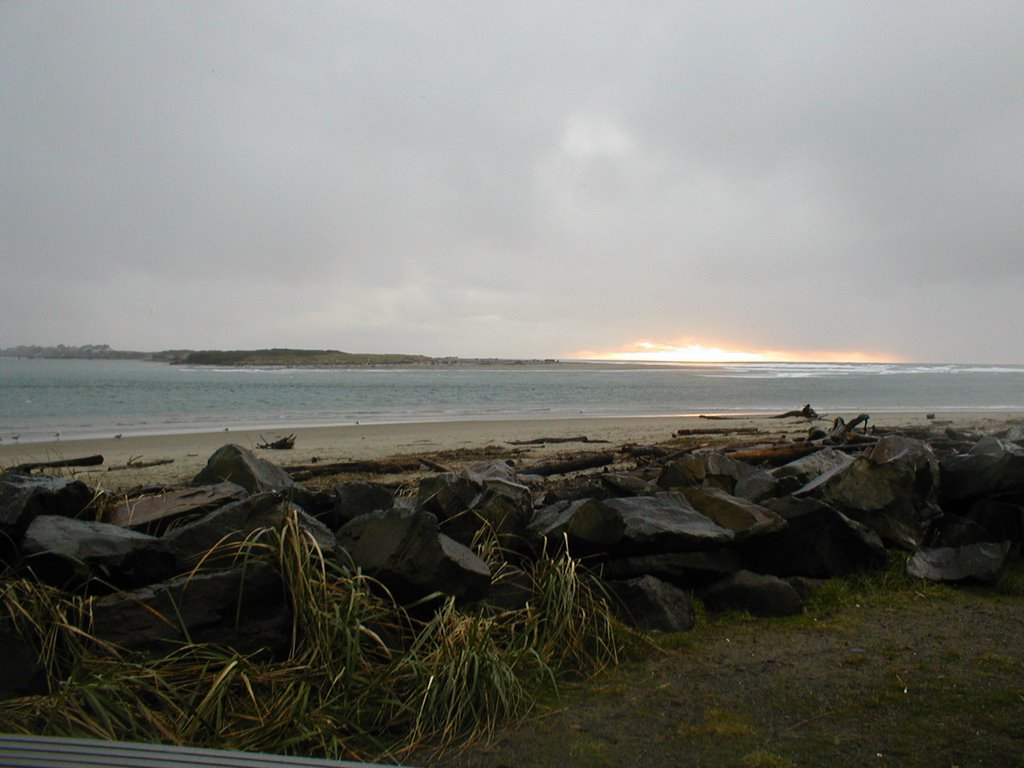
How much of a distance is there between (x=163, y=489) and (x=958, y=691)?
5589 mm

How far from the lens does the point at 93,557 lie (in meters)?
4.20

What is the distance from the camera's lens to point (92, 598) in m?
3.99

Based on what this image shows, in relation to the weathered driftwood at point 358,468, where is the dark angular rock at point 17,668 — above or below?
above

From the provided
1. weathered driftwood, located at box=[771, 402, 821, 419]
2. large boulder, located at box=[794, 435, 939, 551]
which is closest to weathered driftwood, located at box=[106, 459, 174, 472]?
large boulder, located at box=[794, 435, 939, 551]

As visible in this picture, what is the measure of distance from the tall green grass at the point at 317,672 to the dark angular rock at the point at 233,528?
0.36 feet

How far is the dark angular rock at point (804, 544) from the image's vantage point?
582 centimetres

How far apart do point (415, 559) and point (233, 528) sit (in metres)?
1.11

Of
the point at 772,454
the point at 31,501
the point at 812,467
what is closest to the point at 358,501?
the point at 31,501

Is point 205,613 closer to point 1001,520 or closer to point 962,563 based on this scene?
point 962,563

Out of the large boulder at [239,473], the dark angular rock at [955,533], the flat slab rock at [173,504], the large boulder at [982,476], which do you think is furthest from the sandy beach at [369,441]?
the dark angular rock at [955,533]

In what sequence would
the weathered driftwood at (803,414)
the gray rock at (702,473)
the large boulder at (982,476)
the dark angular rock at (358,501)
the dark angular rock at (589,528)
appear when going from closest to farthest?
the dark angular rock at (589,528) < the dark angular rock at (358,501) < the large boulder at (982,476) < the gray rock at (702,473) < the weathered driftwood at (803,414)

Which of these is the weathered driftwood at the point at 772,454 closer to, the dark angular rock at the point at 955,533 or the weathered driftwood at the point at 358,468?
the dark angular rock at the point at 955,533

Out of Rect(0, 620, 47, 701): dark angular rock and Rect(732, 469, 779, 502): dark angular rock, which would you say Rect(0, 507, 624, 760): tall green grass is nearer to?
Rect(0, 620, 47, 701): dark angular rock

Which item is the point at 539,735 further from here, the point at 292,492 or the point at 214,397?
the point at 214,397
